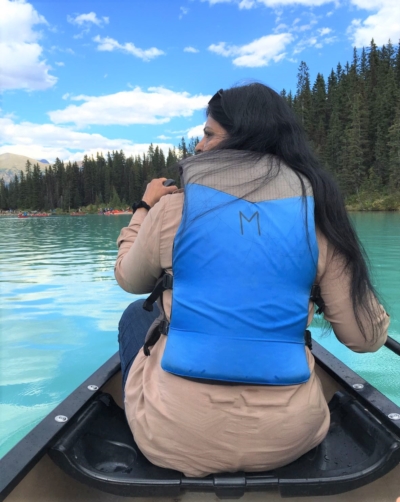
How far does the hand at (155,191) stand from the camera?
1607 mm

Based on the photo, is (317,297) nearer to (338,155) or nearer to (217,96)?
(217,96)

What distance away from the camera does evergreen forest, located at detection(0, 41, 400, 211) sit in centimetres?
4809

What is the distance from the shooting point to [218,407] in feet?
3.96

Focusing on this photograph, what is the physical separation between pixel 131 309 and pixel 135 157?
101836mm

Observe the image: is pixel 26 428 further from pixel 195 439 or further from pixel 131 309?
pixel 195 439

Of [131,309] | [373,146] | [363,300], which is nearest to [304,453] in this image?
[363,300]

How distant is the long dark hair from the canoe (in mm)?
431

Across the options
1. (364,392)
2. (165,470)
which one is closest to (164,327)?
(165,470)

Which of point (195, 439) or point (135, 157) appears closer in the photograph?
point (195, 439)

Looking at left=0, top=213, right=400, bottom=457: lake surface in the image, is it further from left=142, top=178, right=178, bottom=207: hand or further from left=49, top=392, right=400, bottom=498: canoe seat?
left=142, top=178, right=178, bottom=207: hand

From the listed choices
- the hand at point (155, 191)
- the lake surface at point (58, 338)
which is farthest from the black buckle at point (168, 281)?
the lake surface at point (58, 338)

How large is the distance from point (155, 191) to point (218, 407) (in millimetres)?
779

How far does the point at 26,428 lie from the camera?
305 centimetres

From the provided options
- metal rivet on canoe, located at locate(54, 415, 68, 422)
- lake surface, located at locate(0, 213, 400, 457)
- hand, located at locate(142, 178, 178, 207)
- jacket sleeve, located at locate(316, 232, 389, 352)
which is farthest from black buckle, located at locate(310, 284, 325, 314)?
metal rivet on canoe, located at locate(54, 415, 68, 422)
